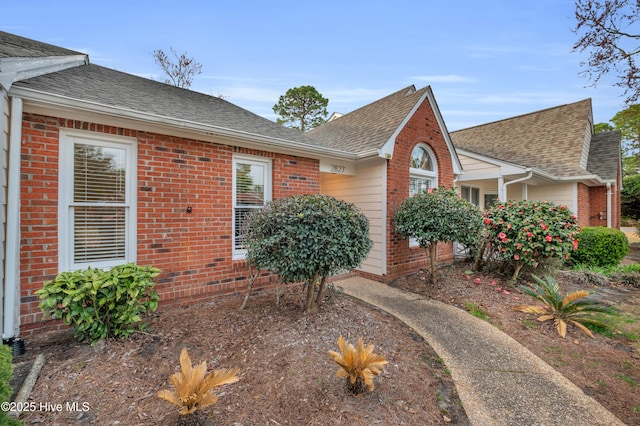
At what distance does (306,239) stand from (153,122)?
286cm

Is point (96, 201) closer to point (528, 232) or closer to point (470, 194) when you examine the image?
point (528, 232)

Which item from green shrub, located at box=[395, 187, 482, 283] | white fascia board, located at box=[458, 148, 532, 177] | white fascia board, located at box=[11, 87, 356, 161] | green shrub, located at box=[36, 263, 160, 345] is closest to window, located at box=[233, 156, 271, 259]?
white fascia board, located at box=[11, 87, 356, 161]

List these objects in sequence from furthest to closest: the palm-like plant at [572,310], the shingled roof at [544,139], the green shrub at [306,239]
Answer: the shingled roof at [544,139], the palm-like plant at [572,310], the green shrub at [306,239]

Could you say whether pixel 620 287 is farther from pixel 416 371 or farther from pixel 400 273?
pixel 416 371

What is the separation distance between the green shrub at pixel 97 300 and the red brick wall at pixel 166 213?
740mm

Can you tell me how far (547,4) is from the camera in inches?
285

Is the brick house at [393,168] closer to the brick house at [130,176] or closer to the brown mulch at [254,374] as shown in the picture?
the brick house at [130,176]

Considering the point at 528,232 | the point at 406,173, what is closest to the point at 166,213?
the point at 406,173

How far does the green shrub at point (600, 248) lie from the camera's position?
818 centimetres

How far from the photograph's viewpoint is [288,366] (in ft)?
9.23

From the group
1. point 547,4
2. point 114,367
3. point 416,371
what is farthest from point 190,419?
point 547,4

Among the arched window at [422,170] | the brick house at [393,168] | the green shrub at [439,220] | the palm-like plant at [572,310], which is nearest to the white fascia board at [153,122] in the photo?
the brick house at [393,168]

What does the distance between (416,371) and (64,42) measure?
10987 mm

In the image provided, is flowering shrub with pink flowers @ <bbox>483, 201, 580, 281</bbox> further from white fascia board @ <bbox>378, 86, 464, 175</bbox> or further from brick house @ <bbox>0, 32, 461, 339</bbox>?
brick house @ <bbox>0, 32, 461, 339</bbox>
